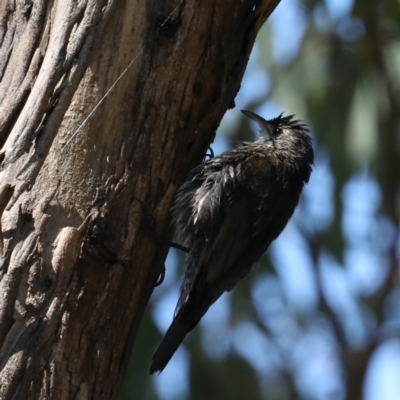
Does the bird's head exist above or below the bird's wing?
above

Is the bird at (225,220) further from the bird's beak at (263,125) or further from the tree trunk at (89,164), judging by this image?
the tree trunk at (89,164)

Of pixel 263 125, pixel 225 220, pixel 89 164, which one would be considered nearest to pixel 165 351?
pixel 225 220

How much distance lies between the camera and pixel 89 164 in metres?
2.67

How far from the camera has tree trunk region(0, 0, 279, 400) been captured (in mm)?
2461

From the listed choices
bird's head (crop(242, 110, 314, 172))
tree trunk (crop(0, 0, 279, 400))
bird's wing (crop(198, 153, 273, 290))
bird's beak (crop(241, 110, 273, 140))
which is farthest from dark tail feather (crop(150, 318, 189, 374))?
bird's beak (crop(241, 110, 273, 140))

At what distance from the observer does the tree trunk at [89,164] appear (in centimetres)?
246

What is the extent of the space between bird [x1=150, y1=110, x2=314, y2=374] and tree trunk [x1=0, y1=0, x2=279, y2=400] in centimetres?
49

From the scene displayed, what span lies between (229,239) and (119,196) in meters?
0.99

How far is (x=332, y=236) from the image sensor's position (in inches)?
264

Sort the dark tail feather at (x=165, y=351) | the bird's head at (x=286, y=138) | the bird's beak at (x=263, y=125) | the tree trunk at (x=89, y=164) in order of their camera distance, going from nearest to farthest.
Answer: the tree trunk at (x=89, y=164) < the dark tail feather at (x=165, y=351) < the bird's head at (x=286, y=138) < the bird's beak at (x=263, y=125)

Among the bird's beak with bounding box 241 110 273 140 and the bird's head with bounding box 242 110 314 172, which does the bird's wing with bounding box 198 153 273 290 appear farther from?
the bird's beak with bounding box 241 110 273 140

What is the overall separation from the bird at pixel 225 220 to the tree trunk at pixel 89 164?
0.49m

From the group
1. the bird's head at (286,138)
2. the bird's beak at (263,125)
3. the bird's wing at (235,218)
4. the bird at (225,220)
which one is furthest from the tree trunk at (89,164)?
the bird's beak at (263,125)

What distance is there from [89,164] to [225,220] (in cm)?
111
